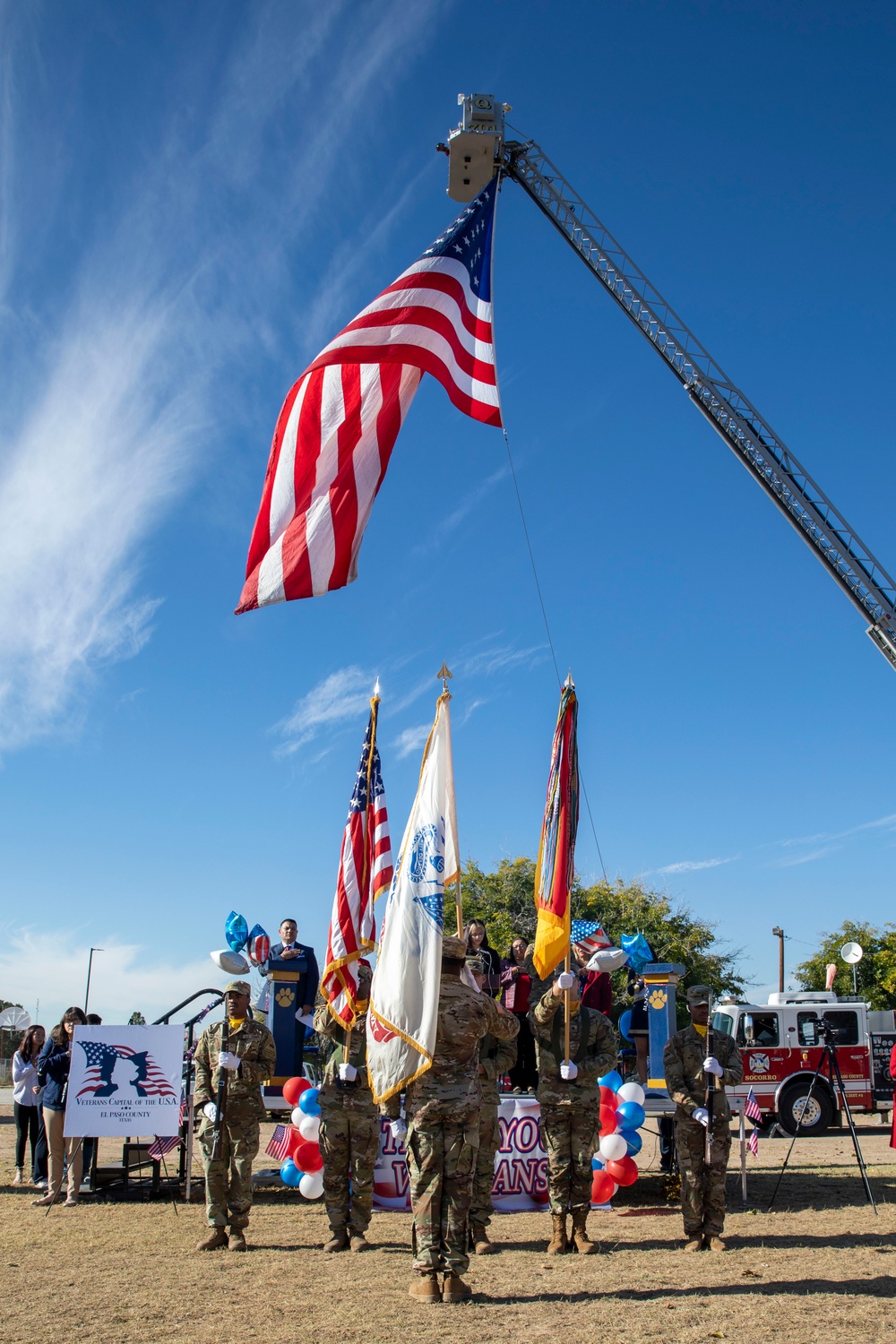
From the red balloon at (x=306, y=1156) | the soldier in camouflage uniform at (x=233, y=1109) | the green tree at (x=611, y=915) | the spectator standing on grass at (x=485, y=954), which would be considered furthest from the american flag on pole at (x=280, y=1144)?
the green tree at (x=611, y=915)

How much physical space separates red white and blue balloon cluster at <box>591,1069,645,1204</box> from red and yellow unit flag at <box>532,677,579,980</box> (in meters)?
1.92

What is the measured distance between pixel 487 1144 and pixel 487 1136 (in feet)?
0.27

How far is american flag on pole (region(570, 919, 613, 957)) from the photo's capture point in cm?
1111

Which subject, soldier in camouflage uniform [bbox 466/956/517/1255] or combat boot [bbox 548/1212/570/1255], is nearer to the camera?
combat boot [bbox 548/1212/570/1255]

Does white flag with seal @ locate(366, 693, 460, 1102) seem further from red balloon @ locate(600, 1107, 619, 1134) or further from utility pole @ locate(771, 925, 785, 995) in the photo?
utility pole @ locate(771, 925, 785, 995)

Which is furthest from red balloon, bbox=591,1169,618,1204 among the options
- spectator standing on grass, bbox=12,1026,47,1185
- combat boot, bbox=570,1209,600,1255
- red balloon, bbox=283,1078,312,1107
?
spectator standing on grass, bbox=12,1026,47,1185

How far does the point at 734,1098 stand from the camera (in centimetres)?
1038

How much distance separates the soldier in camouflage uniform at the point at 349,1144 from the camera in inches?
326

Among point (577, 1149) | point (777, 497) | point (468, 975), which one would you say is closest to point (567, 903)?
point (468, 975)

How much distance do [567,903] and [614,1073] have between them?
286cm

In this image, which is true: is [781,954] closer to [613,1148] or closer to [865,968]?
[865,968]

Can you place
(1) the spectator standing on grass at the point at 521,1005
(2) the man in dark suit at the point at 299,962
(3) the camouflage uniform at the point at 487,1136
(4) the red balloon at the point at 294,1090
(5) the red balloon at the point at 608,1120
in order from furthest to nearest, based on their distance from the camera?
1. (2) the man in dark suit at the point at 299,962
2. (1) the spectator standing on grass at the point at 521,1005
3. (4) the red balloon at the point at 294,1090
4. (5) the red balloon at the point at 608,1120
5. (3) the camouflage uniform at the point at 487,1136

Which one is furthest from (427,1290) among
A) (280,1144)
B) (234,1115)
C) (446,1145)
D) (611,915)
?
(611,915)

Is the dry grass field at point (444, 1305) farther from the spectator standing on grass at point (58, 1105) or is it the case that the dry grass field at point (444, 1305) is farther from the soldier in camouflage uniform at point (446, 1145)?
the spectator standing on grass at point (58, 1105)
